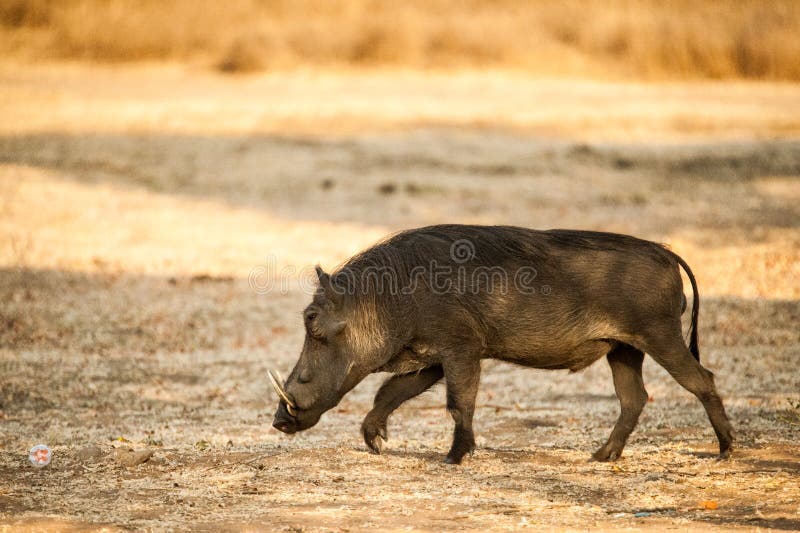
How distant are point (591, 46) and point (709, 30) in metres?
2.58

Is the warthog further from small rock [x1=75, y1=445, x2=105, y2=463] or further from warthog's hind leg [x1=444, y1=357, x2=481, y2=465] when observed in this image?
small rock [x1=75, y1=445, x2=105, y2=463]

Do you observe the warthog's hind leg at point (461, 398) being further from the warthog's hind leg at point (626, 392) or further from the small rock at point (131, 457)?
the small rock at point (131, 457)

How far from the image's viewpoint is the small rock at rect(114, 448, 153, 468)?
17.9 feet

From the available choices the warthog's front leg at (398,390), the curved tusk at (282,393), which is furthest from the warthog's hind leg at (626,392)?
the curved tusk at (282,393)

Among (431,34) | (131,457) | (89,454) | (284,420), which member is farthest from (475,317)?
(431,34)

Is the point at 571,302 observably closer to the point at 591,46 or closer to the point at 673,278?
Answer: the point at 673,278

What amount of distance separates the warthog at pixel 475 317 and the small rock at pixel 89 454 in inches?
38.6

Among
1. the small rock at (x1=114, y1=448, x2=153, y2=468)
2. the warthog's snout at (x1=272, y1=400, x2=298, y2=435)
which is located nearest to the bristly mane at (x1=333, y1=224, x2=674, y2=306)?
the warthog's snout at (x1=272, y1=400, x2=298, y2=435)

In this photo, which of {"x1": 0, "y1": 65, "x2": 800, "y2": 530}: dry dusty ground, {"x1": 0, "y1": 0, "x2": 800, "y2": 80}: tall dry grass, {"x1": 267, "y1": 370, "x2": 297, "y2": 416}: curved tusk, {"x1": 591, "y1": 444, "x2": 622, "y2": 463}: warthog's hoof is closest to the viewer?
{"x1": 0, "y1": 65, "x2": 800, "y2": 530}: dry dusty ground

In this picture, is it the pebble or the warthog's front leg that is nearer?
the pebble

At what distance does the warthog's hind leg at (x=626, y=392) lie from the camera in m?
5.71

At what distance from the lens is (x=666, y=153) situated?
57.5ft

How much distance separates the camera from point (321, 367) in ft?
18.4

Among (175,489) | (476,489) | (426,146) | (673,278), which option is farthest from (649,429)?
(426,146)
